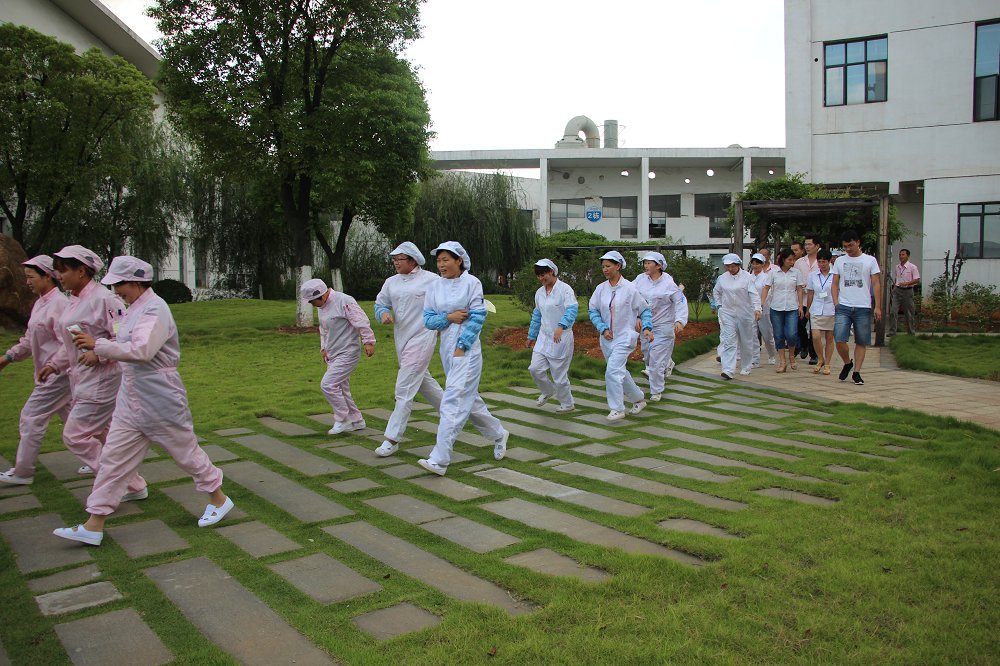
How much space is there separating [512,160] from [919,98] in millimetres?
17598

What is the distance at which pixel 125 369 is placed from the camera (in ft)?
15.1

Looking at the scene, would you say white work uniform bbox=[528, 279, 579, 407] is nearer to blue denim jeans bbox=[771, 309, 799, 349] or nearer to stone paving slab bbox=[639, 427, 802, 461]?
stone paving slab bbox=[639, 427, 802, 461]

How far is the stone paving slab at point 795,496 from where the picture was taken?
494 centimetres

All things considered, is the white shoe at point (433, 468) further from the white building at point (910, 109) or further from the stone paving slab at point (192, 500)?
the white building at point (910, 109)

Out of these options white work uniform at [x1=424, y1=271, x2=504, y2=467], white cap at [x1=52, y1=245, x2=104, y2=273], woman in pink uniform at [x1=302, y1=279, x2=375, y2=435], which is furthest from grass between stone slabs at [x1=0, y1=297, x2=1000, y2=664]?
white cap at [x1=52, y1=245, x2=104, y2=273]

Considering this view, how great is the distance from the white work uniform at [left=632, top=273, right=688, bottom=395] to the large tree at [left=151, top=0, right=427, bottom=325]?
9.10 meters

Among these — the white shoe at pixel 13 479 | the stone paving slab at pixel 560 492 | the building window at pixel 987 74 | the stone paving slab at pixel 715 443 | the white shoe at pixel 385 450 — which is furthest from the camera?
the building window at pixel 987 74

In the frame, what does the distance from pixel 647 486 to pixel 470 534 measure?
1.53 metres

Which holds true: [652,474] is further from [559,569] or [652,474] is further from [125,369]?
[125,369]

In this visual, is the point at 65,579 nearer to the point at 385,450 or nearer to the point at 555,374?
the point at 385,450

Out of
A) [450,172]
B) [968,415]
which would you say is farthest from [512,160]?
[968,415]

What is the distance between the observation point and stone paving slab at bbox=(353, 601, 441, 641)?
3287 millimetres

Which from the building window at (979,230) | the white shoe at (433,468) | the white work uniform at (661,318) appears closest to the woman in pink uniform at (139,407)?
the white shoe at (433,468)

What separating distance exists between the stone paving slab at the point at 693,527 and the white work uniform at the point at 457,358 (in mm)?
1905
